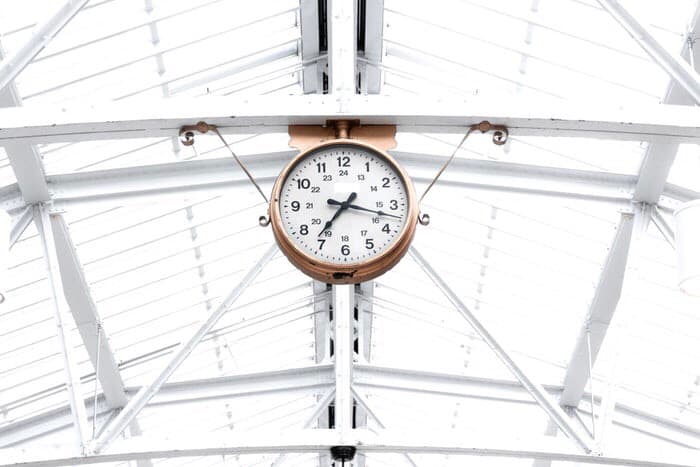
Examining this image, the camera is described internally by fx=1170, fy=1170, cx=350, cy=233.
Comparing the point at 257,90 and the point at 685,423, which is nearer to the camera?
the point at 257,90

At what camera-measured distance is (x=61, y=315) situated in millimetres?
→ 12672

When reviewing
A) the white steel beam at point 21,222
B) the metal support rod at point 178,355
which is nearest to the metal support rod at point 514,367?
the metal support rod at point 178,355

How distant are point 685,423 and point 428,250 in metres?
4.76

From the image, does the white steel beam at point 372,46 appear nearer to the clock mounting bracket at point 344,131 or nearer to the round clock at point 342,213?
the clock mounting bracket at point 344,131

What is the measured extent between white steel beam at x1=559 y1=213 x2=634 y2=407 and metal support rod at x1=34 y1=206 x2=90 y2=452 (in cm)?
635

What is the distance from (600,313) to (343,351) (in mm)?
3491

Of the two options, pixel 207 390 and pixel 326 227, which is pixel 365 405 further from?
pixel 326 227

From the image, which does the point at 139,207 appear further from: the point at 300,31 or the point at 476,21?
the point at 476,21

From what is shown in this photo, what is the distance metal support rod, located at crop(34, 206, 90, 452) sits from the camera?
1265 centimetres

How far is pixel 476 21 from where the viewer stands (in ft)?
43.7

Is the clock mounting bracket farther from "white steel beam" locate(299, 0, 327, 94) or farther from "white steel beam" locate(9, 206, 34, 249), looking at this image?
"white steel beam" locate(9, 206, 34, 249)

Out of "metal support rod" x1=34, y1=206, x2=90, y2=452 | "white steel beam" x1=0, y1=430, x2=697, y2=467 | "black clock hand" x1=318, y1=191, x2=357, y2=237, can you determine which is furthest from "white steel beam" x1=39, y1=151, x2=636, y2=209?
"black clock hand" x1=318, y1=191, x2=357, y2=237

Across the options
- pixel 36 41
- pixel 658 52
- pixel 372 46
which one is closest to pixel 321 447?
pixel 372 46

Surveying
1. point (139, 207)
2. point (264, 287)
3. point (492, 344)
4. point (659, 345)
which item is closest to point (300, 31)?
point (139, 207)
